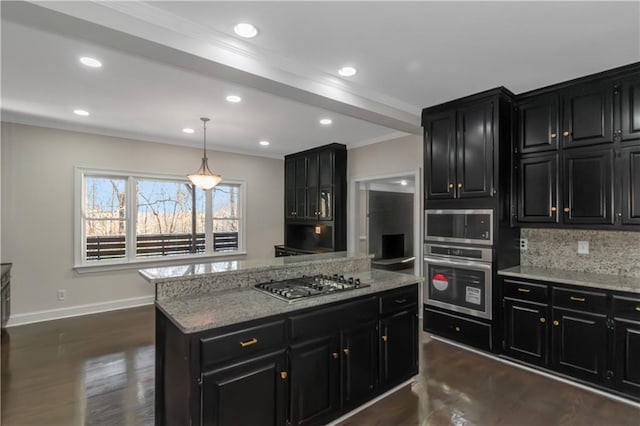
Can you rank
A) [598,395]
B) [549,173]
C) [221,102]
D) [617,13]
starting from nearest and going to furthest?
[617,13] < [598,395] < [549,173] < [221,102]

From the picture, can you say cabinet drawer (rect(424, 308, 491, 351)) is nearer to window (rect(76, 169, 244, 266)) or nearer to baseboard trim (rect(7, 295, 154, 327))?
window (rect(76, 169, 244, 266))

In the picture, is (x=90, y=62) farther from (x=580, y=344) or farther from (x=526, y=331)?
(x=580, y=344)

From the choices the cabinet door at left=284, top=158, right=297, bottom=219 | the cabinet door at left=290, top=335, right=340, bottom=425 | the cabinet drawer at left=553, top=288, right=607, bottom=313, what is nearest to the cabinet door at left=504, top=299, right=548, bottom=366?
the cabinet drawer at left=553, top=288, right=607, bottom=313

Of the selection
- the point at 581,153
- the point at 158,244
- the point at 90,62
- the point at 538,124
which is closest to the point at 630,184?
the point at 581,153

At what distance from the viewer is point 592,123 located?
3047mm

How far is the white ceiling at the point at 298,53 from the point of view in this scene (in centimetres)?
204

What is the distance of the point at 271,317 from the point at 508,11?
245cm

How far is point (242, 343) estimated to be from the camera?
1900mm

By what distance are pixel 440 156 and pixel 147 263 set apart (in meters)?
4.82

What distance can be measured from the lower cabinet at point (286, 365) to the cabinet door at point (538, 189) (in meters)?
1.74

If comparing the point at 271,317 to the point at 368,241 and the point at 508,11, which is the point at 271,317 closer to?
the point at 508,11

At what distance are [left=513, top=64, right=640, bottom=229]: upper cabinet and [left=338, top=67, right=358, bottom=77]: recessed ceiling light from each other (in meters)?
1.91

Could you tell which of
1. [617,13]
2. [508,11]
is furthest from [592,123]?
[508,11]

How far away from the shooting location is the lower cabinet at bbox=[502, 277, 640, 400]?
8.70ft
